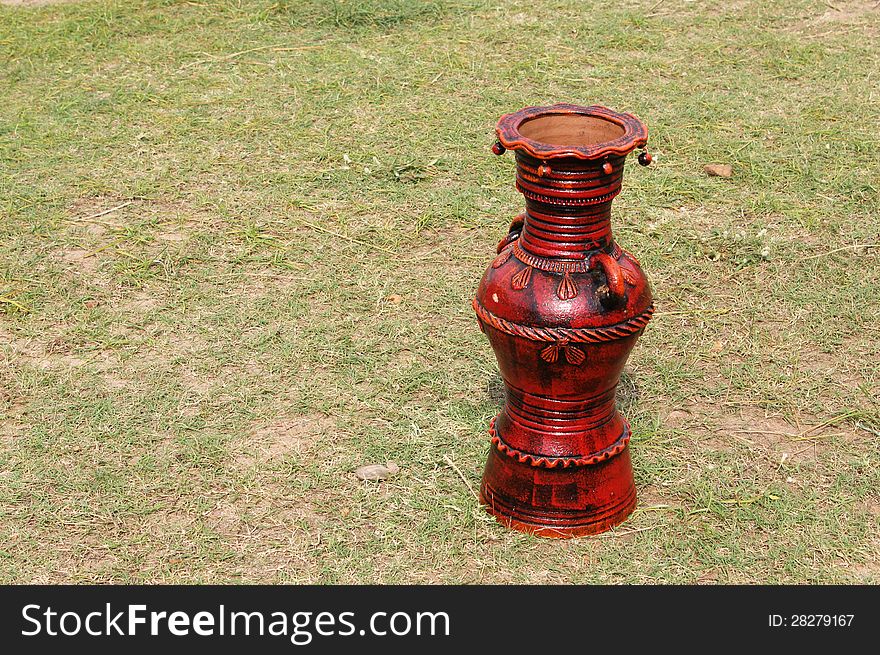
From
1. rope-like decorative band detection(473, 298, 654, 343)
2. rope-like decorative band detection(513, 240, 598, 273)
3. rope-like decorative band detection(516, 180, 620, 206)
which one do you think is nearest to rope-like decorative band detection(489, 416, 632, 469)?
rope-like decorative band detection(473, 298, 654, 343)

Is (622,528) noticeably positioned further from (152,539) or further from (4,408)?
(4,408)

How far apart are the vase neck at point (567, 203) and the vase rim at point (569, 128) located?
7cm

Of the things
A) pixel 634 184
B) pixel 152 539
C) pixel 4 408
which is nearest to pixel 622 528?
pixel 152 539

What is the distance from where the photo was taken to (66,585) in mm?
3264

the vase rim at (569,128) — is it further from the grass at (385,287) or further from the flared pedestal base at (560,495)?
the grass at (385,287)

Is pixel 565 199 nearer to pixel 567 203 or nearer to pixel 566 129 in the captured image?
pixel 567 203

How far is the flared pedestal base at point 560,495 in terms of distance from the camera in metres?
3.29

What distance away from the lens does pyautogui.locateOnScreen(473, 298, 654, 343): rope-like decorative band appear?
117 inches

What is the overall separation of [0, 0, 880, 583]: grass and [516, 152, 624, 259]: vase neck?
3.27ft

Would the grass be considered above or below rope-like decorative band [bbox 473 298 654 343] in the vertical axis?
below

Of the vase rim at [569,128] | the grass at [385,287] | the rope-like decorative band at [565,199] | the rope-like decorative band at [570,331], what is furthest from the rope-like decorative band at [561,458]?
the vase rim at [569,128]

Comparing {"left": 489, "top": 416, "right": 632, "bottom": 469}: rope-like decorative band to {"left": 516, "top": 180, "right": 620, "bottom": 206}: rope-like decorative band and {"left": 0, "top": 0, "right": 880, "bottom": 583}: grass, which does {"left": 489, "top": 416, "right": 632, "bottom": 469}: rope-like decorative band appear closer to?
{"left": 0, "top": 0, "right": 880, "bottom": 583}: grass

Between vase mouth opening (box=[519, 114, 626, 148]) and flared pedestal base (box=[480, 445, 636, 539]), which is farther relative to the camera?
flared pedestal base (box=[480, 445, 636, 539])

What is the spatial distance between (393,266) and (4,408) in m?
1.90
